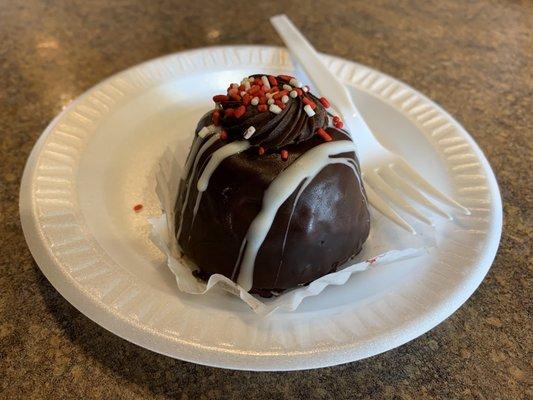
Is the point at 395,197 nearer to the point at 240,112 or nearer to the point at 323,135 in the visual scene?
the point at 323,135

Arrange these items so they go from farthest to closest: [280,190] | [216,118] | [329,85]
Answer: [329,85] < [216,118] < [280,190]

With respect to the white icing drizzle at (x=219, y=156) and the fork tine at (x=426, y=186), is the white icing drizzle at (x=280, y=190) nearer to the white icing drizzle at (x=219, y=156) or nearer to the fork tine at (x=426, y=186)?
the white icing drizzle at (x=219, y=156)

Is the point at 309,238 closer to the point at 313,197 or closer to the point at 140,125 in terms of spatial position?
the point at 313,197

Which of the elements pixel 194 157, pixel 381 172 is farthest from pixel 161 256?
pixel 381 172

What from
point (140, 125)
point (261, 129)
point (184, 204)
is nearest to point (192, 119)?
point (140, 125)

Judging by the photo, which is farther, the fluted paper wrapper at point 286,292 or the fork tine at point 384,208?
Result: the fork tine at point 384,208

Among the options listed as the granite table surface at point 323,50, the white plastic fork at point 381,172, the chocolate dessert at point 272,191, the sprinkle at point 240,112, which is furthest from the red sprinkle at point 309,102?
the granite table surface at point 323,50
